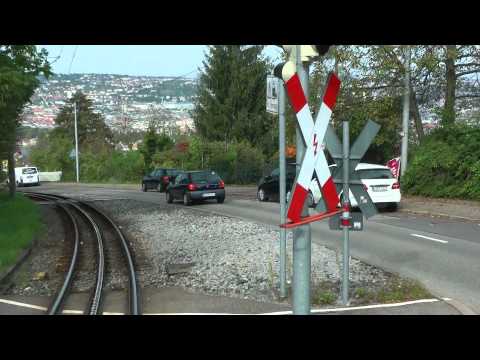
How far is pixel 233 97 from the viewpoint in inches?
2077

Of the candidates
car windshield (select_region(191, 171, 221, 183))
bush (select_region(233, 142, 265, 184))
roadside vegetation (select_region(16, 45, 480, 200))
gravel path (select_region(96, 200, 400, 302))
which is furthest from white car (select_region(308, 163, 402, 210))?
bush (select_region(233, 142, 265, 184))

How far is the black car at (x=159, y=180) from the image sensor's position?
121 feet

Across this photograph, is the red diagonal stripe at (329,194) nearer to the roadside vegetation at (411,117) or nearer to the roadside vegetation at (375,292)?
the roadside vegetation at (375,292)

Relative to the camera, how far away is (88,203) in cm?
2980

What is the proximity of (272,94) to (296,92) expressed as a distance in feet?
15.7

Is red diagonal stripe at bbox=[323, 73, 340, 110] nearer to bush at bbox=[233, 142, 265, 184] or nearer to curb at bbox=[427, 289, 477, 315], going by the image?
curb at bbox=[427, 289, 477, 315]

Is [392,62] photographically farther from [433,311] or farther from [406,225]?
[433,311]

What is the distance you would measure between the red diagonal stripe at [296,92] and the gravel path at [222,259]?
4.88m

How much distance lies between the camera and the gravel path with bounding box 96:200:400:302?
30.9 feet

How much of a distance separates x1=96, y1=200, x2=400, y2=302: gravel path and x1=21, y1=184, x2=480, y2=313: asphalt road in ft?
2.17

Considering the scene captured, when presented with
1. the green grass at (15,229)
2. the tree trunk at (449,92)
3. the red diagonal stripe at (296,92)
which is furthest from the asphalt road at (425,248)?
the green grass at (15,229)

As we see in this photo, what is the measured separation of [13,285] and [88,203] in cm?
1982

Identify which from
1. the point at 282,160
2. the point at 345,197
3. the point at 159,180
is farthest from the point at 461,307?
the point at 159,180
